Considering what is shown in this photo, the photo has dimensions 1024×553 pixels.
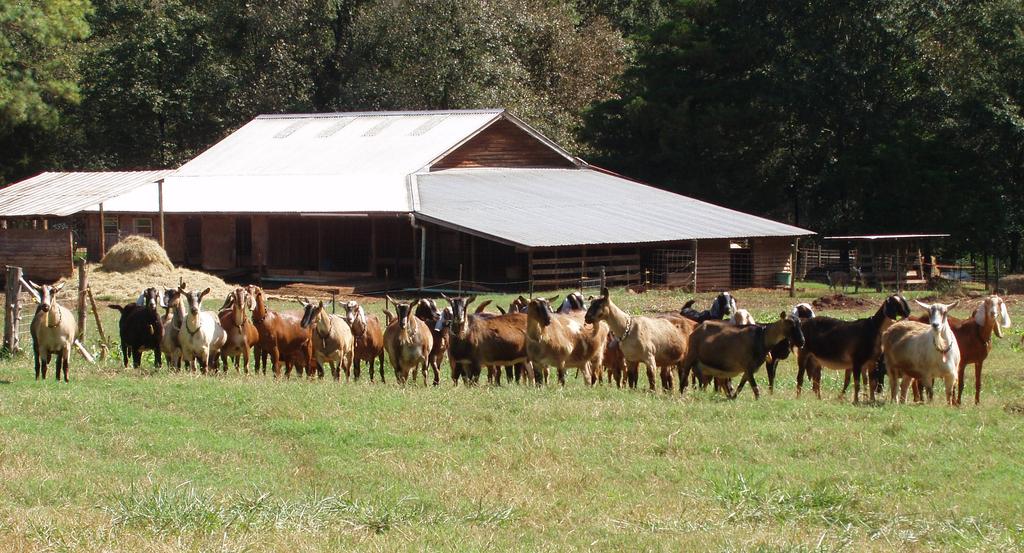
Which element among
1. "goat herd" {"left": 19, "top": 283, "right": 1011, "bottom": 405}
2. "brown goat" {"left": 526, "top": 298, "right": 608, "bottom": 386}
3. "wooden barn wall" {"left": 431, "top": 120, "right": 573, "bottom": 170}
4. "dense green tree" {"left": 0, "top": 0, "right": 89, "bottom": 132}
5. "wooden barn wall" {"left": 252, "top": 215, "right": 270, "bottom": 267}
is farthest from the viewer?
"wooden barn wall" {"left": 431, "top": 120, "right": 573, "bottom": 170}

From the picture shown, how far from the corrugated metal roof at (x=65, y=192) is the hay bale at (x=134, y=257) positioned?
3810 mm

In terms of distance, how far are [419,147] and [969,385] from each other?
101ft

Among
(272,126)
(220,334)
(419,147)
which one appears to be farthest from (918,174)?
(220,334)

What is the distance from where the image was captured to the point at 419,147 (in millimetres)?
48031

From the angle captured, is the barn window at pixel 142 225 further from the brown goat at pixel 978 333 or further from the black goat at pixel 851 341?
the brown goat at pixel 978 333

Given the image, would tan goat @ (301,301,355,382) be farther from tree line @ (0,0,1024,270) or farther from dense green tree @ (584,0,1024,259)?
dense green tree @ (584,0,1024,259)

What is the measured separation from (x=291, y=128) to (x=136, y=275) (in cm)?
1660

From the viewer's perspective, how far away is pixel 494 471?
490 inches

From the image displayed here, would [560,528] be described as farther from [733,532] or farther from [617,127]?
[617,127]

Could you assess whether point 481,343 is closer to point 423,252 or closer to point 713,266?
point 423,252

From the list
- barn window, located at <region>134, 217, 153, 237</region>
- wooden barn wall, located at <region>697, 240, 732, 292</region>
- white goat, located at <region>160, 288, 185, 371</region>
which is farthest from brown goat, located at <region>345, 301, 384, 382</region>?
barn window, located at <region>134, 217, 153, 237</region>

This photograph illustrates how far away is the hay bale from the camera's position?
38750 millimetres

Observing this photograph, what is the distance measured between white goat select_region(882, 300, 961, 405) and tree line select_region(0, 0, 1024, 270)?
32.3m

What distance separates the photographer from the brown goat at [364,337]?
71.1 ft
